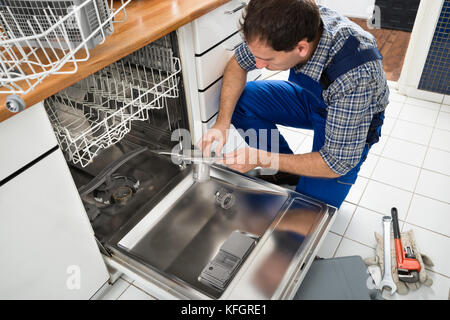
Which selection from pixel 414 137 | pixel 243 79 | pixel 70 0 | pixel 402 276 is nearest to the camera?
pixel 70 0

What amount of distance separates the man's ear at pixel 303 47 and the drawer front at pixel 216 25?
376 millimetres

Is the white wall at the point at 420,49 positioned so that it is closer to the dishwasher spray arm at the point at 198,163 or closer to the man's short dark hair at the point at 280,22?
the man's short dark hair at the point at 280,22

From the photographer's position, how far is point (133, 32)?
102 cm

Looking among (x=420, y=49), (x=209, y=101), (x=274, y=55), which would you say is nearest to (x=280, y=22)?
(x=274, y=55)

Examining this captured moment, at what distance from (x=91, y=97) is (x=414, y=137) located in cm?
175

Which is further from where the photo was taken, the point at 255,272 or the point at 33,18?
the point at 255,272

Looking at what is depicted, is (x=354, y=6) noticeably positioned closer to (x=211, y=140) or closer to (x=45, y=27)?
(x=211, y=140)

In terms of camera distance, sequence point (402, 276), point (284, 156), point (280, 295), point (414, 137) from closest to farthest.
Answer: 1. point (280, 295)
2. point (284, 156)
3. point (402, 276)
4. point (414, 137)

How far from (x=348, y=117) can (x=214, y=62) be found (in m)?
0.58

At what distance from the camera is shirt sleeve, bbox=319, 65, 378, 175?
1.05 metres
